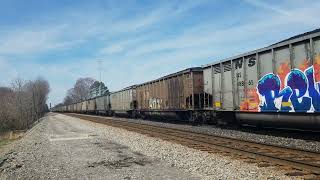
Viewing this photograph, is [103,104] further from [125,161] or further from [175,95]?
[125,161]

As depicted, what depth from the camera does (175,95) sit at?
99.7 ft

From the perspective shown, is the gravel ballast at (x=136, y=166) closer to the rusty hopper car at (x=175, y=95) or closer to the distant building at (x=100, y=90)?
the rusty hopper car at (x=175, y=95)

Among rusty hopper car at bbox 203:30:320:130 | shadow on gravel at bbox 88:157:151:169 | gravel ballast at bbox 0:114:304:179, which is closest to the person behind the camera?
gravel ballast at bbox 0:114:304:179

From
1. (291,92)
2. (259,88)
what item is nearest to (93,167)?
(291,92)

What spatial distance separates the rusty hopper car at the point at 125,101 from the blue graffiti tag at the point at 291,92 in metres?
28.4

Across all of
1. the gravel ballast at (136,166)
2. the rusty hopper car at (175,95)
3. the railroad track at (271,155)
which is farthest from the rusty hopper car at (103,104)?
the railroad track at (271,155)

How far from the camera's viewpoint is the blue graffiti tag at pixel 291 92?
14.4 meters

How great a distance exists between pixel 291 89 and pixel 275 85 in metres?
1.13

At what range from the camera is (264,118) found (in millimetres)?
17734

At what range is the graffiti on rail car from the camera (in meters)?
14.3

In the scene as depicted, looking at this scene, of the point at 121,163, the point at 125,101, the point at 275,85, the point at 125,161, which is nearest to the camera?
the point at 121,163

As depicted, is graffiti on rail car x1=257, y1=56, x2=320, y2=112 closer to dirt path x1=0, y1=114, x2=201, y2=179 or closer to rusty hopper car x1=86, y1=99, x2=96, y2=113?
dirt path x1=0, y1=114, x2=201, y2=179

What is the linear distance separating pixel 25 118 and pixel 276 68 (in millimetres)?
61894

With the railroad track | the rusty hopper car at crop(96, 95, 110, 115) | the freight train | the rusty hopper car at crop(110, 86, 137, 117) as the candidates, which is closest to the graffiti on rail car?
the freight train
